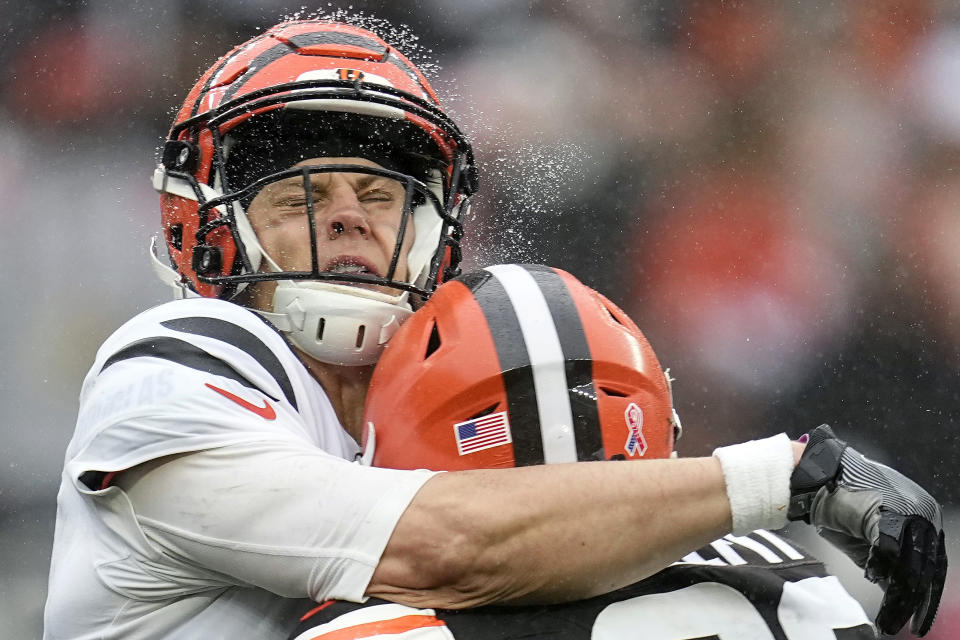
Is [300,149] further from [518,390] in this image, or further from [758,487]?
[758,487]

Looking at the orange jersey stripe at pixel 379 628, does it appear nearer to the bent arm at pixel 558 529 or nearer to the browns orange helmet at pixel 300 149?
the bent arm at pixel 558 529

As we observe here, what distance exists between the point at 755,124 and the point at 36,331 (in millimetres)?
2882

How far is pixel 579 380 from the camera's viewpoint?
1808 mm

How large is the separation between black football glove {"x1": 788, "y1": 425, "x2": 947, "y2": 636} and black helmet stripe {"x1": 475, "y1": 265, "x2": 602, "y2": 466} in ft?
1.08

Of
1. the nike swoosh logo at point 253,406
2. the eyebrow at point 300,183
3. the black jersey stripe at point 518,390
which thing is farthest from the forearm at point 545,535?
the eyebrow at point 300,183

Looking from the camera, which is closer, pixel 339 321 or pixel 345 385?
pixel 339 321

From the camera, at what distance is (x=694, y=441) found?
4043mm

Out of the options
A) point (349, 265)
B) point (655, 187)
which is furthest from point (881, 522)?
point (655, 187)

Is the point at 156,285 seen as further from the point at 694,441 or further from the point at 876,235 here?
the point at 876,235

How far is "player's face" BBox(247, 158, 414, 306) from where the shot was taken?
94.0 inches

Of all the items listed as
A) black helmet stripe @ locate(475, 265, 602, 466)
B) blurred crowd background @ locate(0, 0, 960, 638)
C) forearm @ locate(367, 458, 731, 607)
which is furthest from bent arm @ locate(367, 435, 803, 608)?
blurred crowd background @ locate(0, 0, 960, 638)

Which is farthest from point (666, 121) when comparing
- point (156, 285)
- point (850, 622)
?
point (850, 622)

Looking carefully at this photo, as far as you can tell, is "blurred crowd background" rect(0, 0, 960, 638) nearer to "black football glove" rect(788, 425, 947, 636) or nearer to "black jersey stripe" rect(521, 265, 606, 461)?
"black jersey stripe" rect(521, 265, 606, 461)

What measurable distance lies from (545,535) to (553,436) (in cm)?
19
